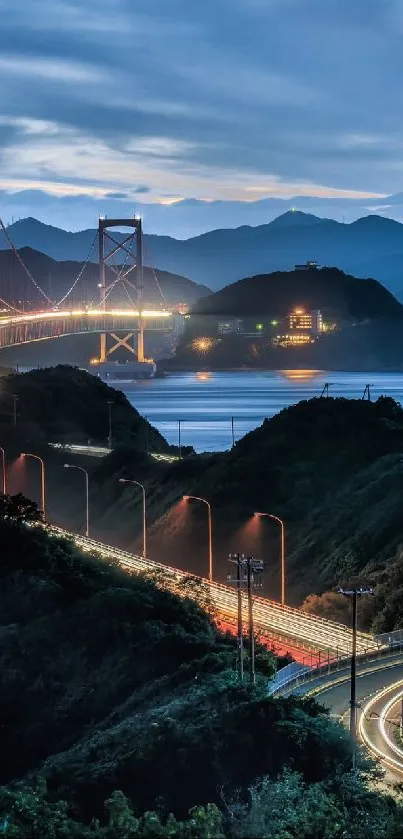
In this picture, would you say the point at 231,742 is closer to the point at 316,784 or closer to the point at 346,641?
the point at 316,784

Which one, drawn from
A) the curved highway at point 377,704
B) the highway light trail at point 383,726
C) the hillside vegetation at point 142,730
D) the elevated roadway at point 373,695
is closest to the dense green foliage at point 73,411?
the hillside vegetation at point 142,730

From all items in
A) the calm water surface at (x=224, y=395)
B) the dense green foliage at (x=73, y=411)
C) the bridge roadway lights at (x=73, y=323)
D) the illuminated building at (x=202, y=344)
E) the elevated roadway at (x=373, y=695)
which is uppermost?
the bridge roadway lights at (x=73, y=323)

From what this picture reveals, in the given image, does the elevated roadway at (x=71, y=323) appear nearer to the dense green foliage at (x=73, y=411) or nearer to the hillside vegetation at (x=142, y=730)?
the dense green foliage at (x=73, y=411)

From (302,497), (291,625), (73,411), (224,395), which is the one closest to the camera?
(291,625)

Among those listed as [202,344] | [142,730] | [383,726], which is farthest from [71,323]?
[383,726]

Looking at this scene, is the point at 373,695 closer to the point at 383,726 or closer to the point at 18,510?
the point at 383,726
